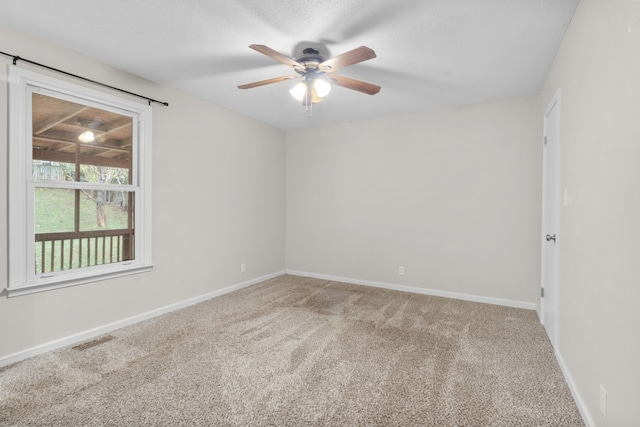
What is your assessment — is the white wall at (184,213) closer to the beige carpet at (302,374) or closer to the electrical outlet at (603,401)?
the beige carpet at (302,374)

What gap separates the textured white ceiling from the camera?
206cm

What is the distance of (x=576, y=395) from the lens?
1909mm

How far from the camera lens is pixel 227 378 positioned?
2.17 metres

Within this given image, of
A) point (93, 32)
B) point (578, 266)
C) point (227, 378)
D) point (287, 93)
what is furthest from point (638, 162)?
point (93, 32)

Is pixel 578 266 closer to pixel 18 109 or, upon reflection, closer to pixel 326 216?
pixel 326 216

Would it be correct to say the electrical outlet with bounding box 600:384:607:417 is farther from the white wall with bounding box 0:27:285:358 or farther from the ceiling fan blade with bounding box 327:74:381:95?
the white wall with bounding box 0:27:285:358

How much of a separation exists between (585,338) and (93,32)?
12.9 feet

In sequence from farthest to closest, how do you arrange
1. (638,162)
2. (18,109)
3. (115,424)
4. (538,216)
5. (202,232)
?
1. (202,232)
2. (538,216)
3. (18,109)
4. (115,424)
5. (638,162)

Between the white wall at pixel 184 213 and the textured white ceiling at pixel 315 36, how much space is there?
28 cm

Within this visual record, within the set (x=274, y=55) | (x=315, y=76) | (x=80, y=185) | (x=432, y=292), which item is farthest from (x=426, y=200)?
(x=80, y=185)

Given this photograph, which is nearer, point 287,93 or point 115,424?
point 115,424

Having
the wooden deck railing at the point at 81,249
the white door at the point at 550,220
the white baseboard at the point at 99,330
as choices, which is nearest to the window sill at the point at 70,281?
the wooden deck railing at the point at 81,249

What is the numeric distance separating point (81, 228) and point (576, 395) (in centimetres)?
408

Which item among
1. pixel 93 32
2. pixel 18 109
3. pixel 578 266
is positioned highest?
pixel 93 32
